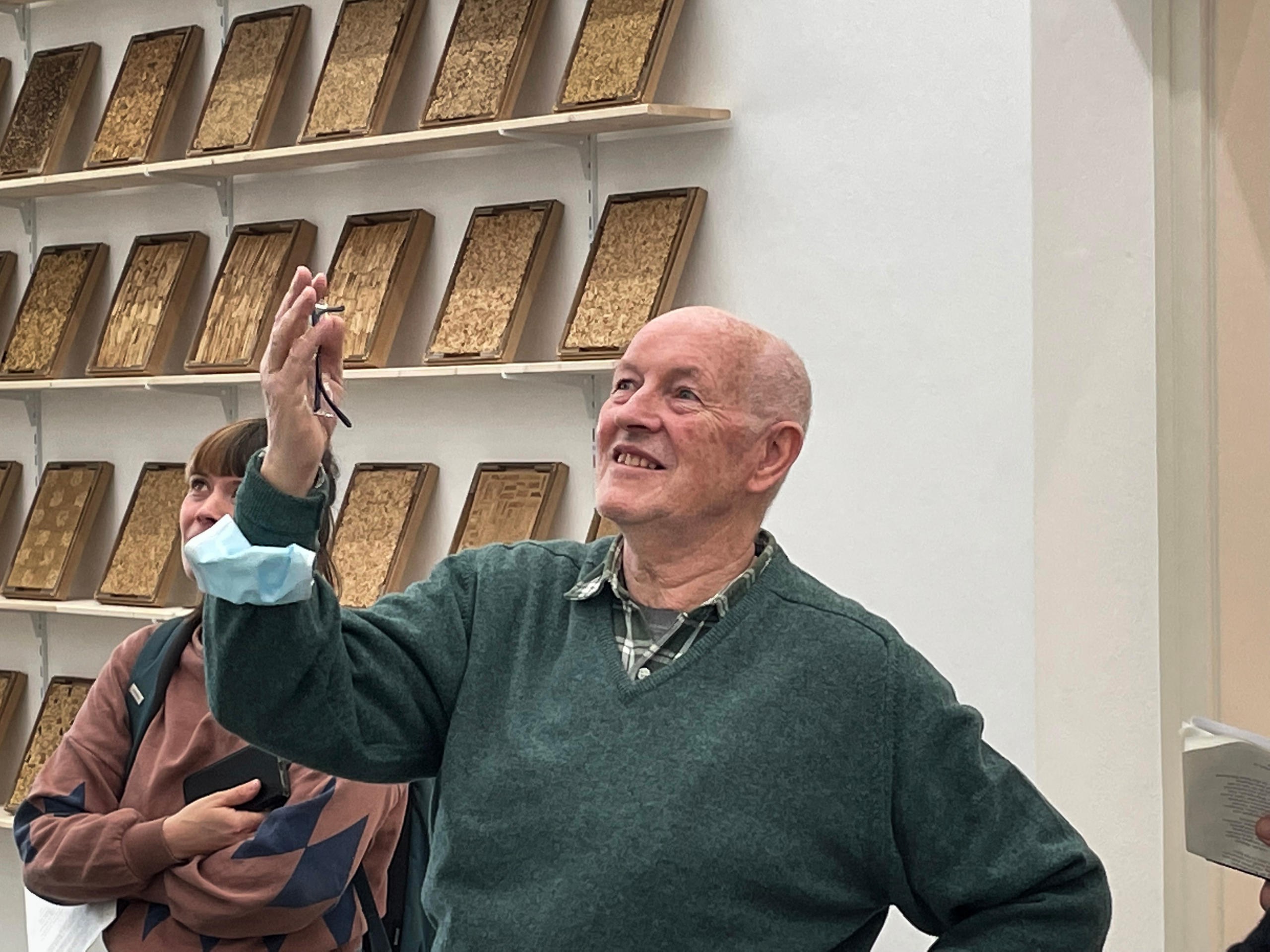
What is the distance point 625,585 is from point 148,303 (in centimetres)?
287

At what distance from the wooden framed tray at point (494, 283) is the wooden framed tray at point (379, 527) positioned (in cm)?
30

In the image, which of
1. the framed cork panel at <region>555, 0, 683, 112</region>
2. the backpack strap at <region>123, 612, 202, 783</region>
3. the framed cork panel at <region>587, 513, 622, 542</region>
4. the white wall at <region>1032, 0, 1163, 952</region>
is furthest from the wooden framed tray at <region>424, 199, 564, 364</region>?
the backpack strap at <region>123, 612, 202, 783</region>

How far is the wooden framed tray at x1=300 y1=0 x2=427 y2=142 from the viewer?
3945mm

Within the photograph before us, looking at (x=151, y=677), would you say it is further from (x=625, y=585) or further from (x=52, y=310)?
(x=52, y=310)

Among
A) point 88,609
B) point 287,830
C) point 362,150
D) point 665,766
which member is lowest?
point 287,830

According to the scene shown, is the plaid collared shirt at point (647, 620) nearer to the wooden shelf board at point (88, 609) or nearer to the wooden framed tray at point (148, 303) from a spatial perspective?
the wooden shelf board at point (88, 609)

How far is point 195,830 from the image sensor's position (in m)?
2.47

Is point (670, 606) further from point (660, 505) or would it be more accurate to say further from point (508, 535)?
point (508, 535)

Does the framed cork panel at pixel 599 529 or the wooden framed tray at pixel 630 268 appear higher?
the wooden framed tray at pixel 630 268

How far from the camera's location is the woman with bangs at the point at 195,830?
2463 mm

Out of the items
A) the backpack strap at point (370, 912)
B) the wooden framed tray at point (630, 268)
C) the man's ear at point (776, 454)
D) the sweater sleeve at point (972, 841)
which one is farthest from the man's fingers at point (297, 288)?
the wooden framed tray at point (630, 268)

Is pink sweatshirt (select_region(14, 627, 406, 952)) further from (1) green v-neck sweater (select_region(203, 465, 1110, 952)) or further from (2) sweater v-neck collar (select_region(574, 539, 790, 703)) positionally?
(2) sweater v-neck collar (select_region(574, 539, 790, 703))

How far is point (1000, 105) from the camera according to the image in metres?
3.15

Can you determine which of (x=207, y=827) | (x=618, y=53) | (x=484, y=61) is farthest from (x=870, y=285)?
(x=207, y=827)
